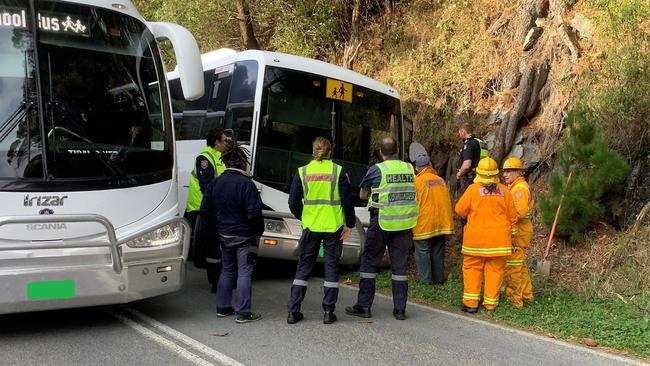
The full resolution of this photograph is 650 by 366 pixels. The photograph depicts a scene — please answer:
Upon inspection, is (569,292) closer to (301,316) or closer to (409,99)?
(301,316)

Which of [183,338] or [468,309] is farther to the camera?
[468,309]

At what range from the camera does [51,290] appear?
4.71 meters

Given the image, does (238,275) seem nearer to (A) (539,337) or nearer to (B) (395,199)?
(B) (395,199)

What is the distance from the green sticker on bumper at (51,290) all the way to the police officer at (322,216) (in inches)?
80.9

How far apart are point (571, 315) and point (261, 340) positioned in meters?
3.27

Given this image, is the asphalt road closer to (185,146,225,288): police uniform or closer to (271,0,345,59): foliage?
(185,146,225,288): police uniform

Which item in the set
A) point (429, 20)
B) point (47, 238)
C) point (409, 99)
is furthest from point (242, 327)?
point (429, 20)

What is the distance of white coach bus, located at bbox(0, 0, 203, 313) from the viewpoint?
4.70 m

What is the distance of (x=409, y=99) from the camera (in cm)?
1274

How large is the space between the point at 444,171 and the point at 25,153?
25.9 ft

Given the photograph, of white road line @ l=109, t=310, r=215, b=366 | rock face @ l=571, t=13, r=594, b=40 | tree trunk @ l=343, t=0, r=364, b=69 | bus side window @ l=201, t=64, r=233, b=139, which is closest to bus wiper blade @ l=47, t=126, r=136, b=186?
white road line @ l=109, t=310, r=215, b=366

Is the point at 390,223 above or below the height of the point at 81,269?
above

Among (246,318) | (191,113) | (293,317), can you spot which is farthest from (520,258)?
(191,113)

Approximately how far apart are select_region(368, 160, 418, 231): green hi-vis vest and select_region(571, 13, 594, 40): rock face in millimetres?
6172
